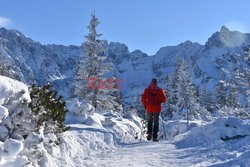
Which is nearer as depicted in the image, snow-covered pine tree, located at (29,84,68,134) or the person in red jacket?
snow-covered pine tree, located at (29,84,68,134)

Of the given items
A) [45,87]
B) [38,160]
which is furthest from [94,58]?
[38,160]

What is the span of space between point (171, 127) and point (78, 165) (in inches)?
766

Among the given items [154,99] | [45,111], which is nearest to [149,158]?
[45,111]

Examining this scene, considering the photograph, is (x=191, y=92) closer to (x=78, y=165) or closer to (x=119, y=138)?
(x=119, y=138)

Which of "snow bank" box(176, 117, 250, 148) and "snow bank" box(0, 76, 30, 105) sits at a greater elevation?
"snow bank" box(0, 76, 30, 105)

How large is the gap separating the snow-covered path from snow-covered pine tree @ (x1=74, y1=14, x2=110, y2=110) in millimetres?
27591

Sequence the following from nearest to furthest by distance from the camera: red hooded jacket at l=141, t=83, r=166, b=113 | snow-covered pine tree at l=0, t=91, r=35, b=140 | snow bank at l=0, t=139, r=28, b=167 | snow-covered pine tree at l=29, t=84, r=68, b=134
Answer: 1. snow bank at l=0, t=139, r=28, b=167
2. snow-covered pine tree at l=0, t=91, r=35, b=140
3. snow-covered pine tree at l=29, t=84, r=68, b=134
4. red hooded jacket at l=141, t=83, r=166, b=113

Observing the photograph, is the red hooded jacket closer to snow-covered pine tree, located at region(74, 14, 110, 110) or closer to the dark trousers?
the dark trousers

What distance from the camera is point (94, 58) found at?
41562 mm

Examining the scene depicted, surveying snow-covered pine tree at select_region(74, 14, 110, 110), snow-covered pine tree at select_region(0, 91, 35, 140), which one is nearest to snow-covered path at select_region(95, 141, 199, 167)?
snow-covered pine tree at select_region(0, 91, 35, 140)

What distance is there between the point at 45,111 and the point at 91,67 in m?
31.5

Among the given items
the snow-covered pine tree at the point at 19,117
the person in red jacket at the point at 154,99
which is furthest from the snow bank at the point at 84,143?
the person in red jacket at the point at 154,99

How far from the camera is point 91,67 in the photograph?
4100 cm

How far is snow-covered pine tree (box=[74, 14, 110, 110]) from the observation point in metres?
39.5
